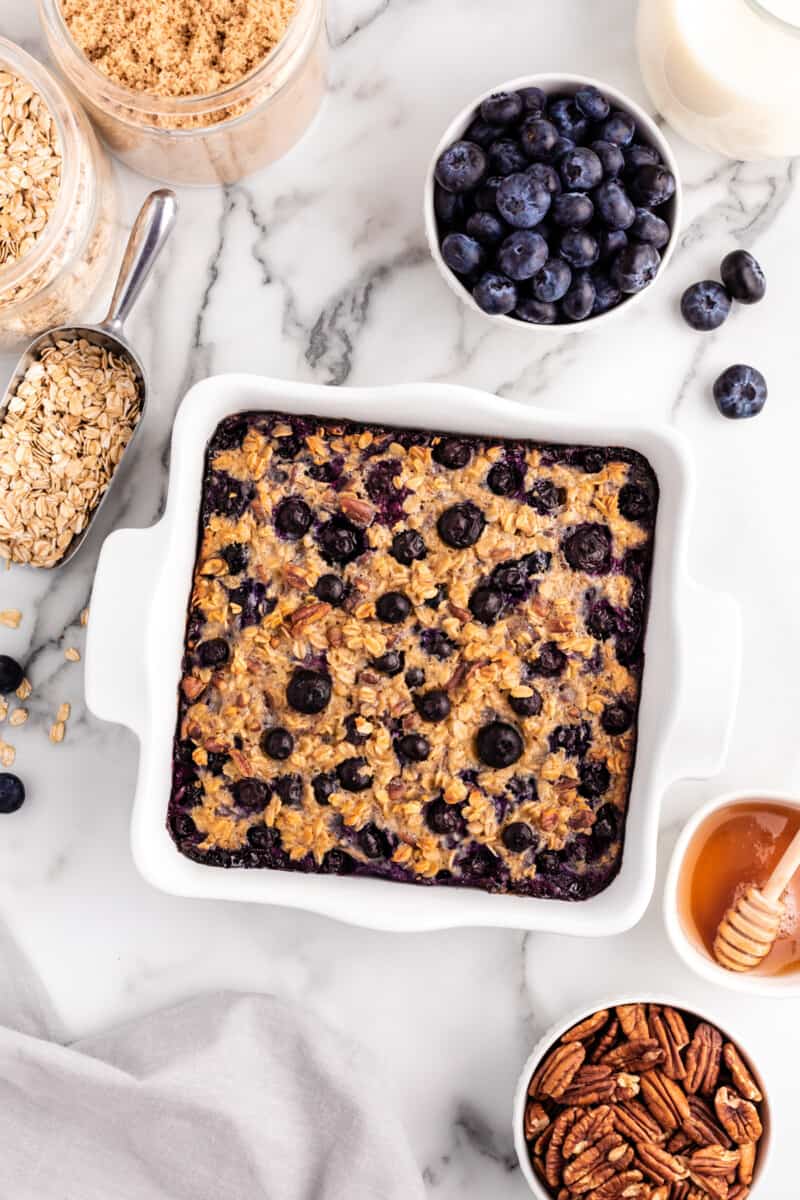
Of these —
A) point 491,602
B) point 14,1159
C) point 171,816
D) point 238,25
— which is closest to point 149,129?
point 238,25

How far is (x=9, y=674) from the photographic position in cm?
193

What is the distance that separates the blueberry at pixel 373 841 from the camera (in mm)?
1722

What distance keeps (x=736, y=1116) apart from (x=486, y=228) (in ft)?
4.40

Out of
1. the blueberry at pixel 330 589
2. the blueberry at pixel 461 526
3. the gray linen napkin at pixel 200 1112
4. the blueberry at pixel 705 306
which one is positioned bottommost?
the gray linen napkin at pixel 200 1112

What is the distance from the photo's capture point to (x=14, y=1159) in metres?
1.90

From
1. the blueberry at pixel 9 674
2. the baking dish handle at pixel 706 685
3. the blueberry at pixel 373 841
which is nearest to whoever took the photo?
the baking dish handle at pixel 706 685

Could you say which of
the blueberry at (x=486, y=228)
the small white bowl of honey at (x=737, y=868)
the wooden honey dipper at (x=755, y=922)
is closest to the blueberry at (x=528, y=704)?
the small white bowl of honey at (x=737, y=868)

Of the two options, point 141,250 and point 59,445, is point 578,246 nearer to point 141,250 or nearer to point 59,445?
point 141,250

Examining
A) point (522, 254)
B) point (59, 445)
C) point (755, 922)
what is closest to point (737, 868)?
point (755, 922)

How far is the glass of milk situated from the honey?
1.01 metres

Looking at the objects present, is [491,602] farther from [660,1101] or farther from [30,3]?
[30,3]

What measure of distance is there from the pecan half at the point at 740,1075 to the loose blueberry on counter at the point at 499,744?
57cm

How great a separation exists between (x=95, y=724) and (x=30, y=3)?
114cm

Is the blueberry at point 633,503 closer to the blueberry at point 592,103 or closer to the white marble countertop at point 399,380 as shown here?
the white marble countertop at point 399,380
